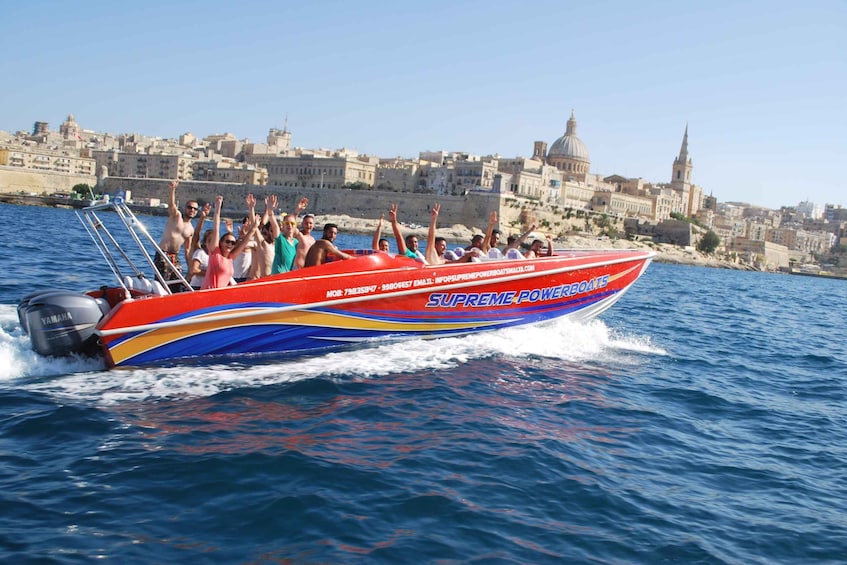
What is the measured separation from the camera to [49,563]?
382 cm

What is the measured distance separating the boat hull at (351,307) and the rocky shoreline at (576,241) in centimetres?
5681

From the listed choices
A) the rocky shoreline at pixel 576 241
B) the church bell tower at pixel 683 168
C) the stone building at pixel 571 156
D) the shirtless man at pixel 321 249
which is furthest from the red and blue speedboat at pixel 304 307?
the church bell tower at pixel 683 168

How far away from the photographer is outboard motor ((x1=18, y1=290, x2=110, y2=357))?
7.01 m

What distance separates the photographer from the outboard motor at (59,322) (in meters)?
7.01

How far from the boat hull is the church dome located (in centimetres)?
11610

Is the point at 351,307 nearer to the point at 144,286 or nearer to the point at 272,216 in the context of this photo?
the point at 272,216

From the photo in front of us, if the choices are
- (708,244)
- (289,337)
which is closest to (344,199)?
(708,244)

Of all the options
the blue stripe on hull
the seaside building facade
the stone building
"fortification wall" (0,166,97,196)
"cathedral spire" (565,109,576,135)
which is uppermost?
"cathedral spire" (565,109,576,135)

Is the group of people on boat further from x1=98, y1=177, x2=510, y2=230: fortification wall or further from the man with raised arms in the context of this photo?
x1=98, y1=177, x2=510, y2=230: fortification wall

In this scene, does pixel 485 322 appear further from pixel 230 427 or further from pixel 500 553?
pixel 500 553

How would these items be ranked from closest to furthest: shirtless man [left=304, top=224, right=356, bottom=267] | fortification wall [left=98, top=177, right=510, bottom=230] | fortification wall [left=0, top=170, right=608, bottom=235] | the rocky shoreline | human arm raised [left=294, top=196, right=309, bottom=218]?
shirtless man [left=304, top=224, right=356, bottom=267] < human arm raised [left=294, top=196, right=309, bottom=218] < the rocky shoreline < fortification wall [left=0, top=170, right=608, bottom=235] < fortification wall [left=98, top=177, right=510, bottom=230]

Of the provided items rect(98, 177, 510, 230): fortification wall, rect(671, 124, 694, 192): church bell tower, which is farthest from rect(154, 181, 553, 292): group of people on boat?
rect(671, 124, 694, 192): church bell tower

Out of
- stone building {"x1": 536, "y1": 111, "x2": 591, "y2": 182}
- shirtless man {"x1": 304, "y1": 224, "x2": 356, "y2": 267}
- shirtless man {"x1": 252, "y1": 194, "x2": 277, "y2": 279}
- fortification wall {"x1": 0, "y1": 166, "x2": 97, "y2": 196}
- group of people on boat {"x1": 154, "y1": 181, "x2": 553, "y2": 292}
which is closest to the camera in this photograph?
group of people on boat {"x1": 154, "y1": 181, "x2": 553, "y2": 292}

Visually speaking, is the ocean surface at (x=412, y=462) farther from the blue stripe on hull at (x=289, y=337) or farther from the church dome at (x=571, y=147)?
the church dome at (x=571, y=147)
